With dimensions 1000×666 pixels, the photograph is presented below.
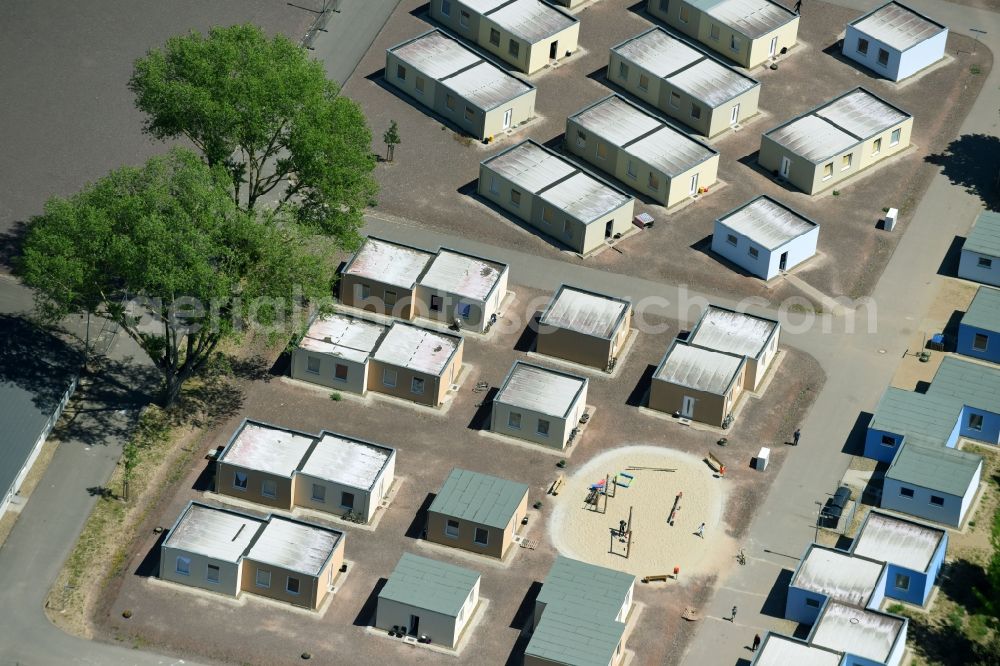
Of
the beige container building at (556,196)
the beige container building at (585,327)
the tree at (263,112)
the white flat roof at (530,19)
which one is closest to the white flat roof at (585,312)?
the beige container building at (585,327)

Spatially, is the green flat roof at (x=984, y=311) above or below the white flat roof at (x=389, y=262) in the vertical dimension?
above

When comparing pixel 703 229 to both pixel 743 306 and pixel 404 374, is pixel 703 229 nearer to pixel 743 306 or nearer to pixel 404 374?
pixel 743 306

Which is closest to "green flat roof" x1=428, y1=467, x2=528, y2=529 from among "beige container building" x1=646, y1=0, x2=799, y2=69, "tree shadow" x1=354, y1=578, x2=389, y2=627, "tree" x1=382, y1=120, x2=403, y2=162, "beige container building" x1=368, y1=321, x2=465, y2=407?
"tree shadow" x1=354, y1=578, x2=389, y2=627

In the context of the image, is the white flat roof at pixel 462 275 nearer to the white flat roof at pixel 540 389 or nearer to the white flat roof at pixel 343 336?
the white flat roof at pixel 343 336

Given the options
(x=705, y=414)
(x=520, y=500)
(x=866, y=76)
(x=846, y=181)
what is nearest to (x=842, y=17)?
(x=866, y=76)

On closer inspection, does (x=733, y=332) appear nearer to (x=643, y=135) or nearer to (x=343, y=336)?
(x=643, y=135)

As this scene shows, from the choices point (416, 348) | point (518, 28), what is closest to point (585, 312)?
point (416, 348)

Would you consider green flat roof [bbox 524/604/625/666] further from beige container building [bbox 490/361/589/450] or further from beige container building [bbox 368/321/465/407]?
beige container building [bbox 368/321/465/407]
